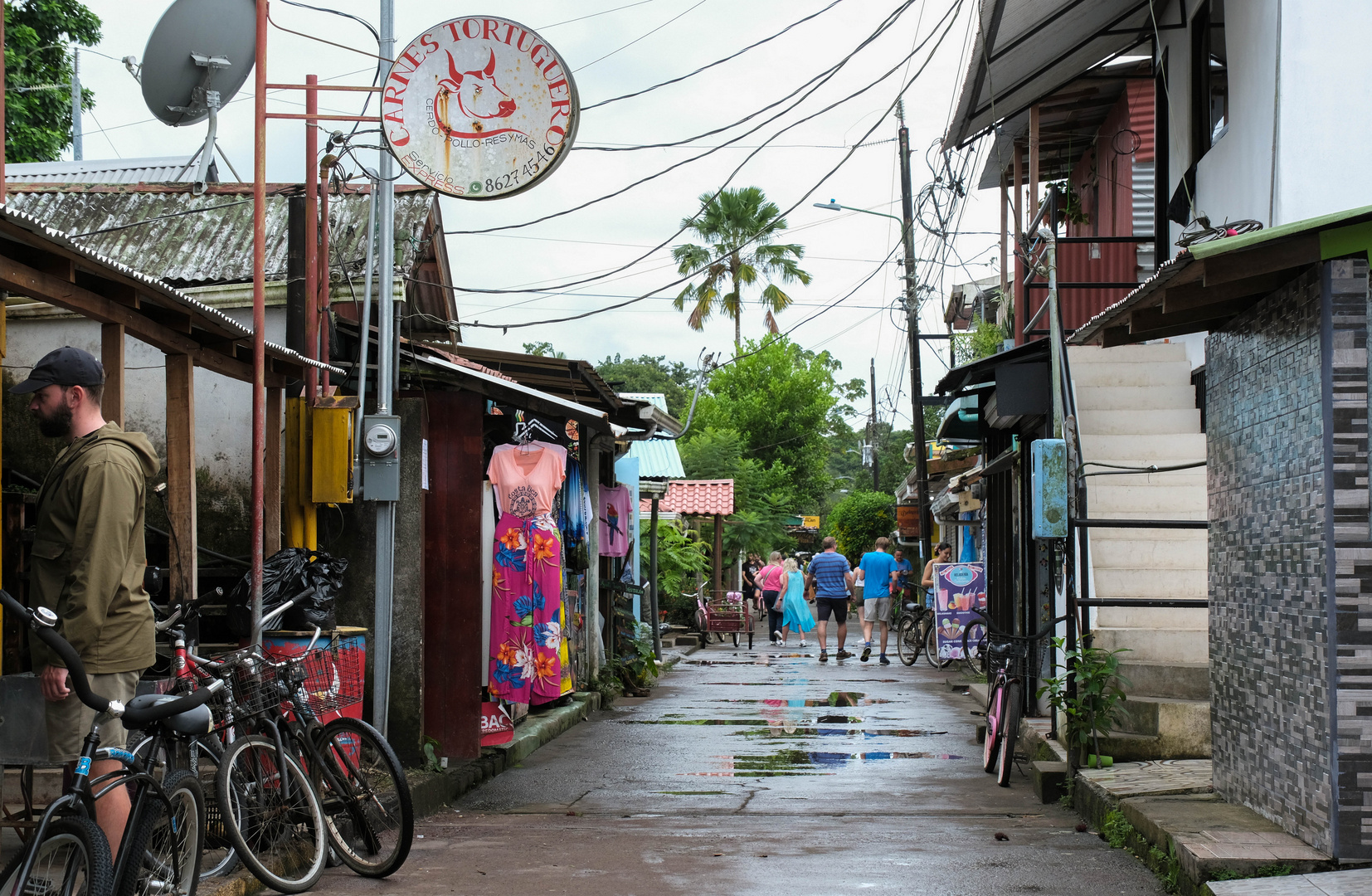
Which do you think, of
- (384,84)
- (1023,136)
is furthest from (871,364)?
(384,84)

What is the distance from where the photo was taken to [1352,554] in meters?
5.21

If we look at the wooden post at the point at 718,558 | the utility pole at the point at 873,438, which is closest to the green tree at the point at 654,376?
the utility pole at the point at 873,438

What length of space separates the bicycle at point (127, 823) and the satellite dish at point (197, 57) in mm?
4546

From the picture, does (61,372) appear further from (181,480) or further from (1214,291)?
(1214,291)

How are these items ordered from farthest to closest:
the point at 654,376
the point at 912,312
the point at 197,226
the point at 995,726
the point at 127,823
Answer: the point at 654,376, the point at 912,312, the point at 197,226, the point at 995,726, the point at 127,823

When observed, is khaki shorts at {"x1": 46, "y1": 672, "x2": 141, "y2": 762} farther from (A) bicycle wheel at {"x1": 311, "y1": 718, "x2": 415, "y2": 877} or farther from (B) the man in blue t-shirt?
(B) the man in blue t-shirt

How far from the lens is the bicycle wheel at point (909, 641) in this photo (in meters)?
20.6

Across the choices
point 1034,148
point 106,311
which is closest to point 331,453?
point 106,311

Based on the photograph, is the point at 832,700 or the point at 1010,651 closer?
the point at 1010,651

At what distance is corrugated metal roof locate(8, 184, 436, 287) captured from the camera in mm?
10547

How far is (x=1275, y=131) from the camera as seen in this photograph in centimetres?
1027

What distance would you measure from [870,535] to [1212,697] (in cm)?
3377

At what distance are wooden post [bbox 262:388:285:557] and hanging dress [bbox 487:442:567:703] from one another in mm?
2636

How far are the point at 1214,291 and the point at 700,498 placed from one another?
24.0 meters
